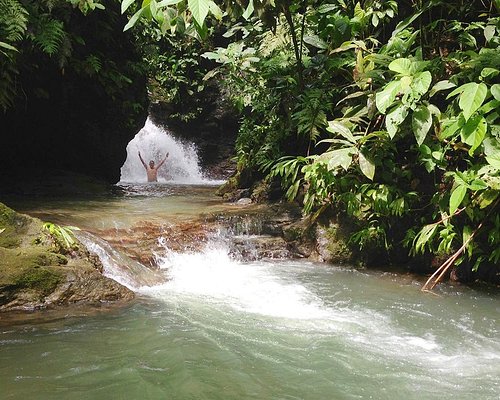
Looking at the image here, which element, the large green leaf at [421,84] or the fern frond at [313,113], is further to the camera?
the fern frond at [313,113]

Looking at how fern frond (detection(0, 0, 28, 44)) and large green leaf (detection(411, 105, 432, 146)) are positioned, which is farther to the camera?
fern frond (detection(0, 0, 28, 44))

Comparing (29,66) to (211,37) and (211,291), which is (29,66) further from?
(211,37)

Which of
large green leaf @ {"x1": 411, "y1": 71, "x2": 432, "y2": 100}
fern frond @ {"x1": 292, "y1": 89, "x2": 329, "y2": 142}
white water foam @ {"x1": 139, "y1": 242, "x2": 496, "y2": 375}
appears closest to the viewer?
white water foam @ {"x1": 139, "y1": 242, "x2": 496, "y2": 375}

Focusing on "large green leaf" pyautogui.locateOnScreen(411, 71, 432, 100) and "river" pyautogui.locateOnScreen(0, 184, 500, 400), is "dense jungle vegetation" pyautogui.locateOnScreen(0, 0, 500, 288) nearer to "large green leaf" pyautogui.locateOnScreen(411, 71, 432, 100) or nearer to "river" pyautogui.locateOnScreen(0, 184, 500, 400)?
"large green leaf" pyautogui.locateOnScreen(411, 71, 432, 100)

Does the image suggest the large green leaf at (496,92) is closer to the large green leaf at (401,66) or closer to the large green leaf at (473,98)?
the large green leaf at (473,98)

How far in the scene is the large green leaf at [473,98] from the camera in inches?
125

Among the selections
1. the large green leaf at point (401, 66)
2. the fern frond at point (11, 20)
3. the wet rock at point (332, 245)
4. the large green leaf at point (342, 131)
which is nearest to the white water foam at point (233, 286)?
the wet rock at point (332, 245)

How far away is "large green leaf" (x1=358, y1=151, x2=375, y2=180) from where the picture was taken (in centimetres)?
445

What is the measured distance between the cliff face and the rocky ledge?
4965 mm

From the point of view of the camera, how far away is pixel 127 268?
4711 mm

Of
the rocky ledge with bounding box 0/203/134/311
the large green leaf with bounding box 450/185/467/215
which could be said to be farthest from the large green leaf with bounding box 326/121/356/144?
the rocky ledge with bounding box 0/203/134/311

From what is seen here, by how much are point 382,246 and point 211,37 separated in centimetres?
1299

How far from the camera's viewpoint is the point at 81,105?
34.1ft

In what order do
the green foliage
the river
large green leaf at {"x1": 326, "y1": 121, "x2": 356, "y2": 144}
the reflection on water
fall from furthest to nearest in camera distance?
the reflection on water → large green leaf at {"x1": 326, "y1": 121, "x2": 356, "y2": 144} → the green foliage → the river
